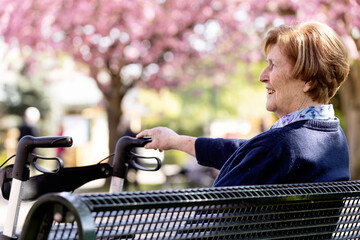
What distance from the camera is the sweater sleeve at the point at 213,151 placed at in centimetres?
277

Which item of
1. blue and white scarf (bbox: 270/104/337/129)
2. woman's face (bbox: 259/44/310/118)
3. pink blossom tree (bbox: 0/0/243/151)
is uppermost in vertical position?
woman's face (bbox: 259/44/310/118)

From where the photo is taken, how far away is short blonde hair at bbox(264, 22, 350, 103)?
225cm

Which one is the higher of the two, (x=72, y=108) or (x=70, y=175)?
(x=70, y=175)

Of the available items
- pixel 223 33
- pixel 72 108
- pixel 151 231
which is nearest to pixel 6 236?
pixel 151 231

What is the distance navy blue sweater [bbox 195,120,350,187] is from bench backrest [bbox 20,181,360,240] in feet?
0.60

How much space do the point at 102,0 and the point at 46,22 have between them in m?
1.06

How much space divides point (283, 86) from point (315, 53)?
198mm

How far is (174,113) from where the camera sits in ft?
126

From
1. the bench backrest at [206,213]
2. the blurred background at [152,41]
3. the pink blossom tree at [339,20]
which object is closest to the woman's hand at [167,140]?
the bench backrest at [206,213]

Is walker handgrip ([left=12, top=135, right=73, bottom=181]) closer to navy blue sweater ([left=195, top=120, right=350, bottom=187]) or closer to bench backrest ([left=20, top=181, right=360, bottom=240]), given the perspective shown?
navy blue sweater ([left=195, top=120, right=350, bottom=187])

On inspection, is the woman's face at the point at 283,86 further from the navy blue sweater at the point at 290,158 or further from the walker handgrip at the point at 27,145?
the walker handgrip at the point at 27,145

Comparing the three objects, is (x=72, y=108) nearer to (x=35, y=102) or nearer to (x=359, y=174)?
Result: (x=35, y=102)

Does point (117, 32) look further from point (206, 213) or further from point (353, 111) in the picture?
point (206, 213)

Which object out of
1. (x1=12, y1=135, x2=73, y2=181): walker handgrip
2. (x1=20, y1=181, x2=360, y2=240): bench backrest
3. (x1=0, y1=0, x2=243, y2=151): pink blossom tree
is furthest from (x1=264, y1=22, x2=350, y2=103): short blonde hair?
(x1=0, y1=0, x2=243, y2=151): pink blossom tree
